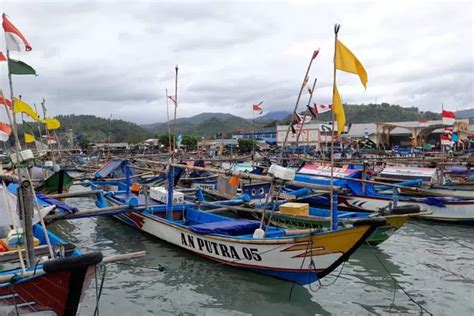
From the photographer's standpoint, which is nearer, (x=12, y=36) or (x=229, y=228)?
(x=12, y=36)

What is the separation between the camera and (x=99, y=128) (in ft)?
432

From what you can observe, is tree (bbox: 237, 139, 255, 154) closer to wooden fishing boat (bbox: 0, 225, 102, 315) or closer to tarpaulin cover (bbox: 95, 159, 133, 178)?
tarpaulin cover (bbox: 95, 159, 133, 178)

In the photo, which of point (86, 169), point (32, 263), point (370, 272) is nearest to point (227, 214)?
point (370, 272)

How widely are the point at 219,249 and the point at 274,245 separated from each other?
1.93 metres

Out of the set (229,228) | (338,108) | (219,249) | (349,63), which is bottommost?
(219,249)

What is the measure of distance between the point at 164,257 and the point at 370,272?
5.83 meters

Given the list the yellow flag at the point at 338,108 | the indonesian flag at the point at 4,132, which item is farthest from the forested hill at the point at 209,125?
the yellow flag at the point at 338,108

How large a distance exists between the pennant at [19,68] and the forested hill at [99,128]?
10172 cm

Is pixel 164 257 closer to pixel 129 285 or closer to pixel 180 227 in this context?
pixel 180 227

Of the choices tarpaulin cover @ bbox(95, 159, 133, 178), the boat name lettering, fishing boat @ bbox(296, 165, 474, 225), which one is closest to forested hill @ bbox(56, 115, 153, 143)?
tarpaulin cover @ bbox(95, 159, 133, 178)

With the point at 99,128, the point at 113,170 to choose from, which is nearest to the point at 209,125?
the point at 99,128

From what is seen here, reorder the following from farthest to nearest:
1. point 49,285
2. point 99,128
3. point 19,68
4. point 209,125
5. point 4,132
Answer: point 209,125 < point 99,128 < point 4,132 < point 19,68 < point 49,285

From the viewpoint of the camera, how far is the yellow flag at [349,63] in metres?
8.23

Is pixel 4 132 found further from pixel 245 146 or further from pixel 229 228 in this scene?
pixel 245 146
